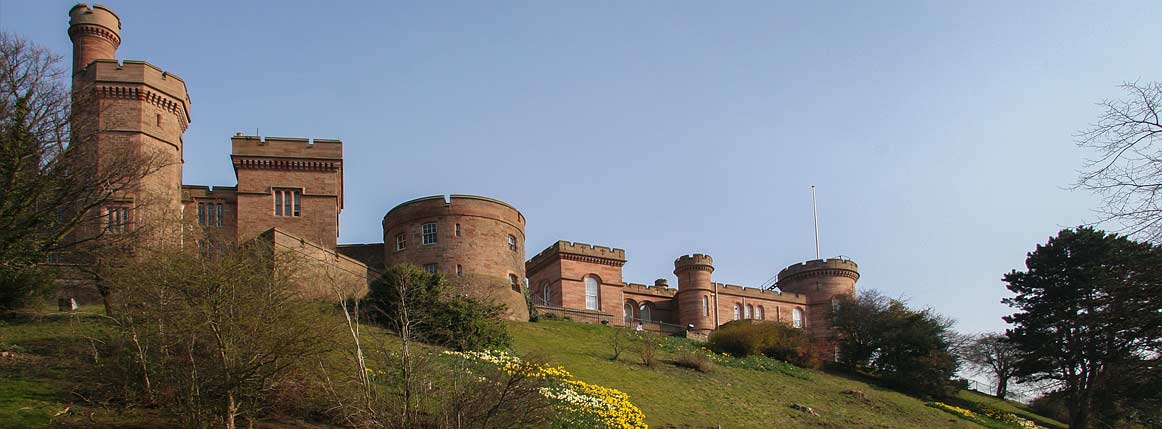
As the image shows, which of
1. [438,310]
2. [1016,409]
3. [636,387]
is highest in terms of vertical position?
[438,310]

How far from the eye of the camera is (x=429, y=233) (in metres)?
44.6

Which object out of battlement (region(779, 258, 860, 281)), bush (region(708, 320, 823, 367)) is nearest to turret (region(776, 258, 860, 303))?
battlement (region(779, 258, 860, 281))

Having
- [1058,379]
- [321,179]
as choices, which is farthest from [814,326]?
[321,179]

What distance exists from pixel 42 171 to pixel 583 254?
33.9 meters

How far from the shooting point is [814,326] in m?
65.4

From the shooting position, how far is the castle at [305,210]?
3731cm

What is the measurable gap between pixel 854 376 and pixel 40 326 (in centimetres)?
3472

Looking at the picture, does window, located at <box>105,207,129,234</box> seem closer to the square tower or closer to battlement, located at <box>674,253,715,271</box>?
the square tower

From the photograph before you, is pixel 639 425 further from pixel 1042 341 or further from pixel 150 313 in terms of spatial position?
pixel 1042 341

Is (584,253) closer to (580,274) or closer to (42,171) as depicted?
(580,274)

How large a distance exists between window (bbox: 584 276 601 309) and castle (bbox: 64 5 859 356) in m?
0.06

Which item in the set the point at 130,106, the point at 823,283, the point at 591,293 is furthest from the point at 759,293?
the point at 130,106

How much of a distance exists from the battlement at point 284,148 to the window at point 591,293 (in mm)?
17559

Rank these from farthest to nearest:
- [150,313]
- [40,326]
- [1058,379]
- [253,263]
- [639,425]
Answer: [1058,379]
[40,326]
[639,425]
[253,263]
[150,313]
